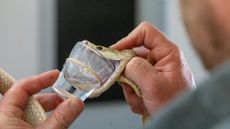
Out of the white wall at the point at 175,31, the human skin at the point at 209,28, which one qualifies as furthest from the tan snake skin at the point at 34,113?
the white wall at the point at 175,31

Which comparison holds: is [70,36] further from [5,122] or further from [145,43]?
[5,122]

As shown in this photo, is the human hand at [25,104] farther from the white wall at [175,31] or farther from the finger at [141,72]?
the white wall at [175,31]

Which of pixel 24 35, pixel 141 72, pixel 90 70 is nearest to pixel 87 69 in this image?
pixel 90 70

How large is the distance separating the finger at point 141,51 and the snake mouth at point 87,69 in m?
0.10

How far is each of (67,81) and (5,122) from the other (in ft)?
0.40

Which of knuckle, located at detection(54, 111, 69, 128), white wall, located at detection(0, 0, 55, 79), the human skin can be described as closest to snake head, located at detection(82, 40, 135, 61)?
knuckle, located at detection(54, 111, 69, 128)

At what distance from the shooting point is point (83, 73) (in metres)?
0.80

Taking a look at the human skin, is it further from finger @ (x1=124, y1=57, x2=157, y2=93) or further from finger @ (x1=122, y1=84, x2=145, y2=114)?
finger @ (x1=122, y1=84, x2=145, y2=114)

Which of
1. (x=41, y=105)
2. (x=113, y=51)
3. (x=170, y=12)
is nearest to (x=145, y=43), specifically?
(x=113, y=51)

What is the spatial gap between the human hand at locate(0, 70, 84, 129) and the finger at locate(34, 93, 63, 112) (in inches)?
1.6

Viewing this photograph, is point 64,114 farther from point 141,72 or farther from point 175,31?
point 175,31

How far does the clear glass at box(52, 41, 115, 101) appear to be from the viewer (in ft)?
2.63

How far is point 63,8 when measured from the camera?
1.73m

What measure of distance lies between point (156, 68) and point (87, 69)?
0.16m
